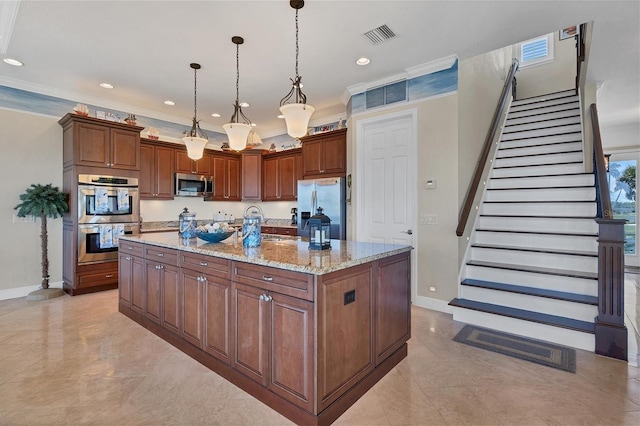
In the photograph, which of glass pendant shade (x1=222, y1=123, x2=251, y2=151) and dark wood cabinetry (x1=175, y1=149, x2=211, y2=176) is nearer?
glass pendant shade (x1=222, y1=123, x2=251, y2=151)

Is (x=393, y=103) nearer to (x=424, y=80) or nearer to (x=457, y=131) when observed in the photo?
(x=424, y=80)

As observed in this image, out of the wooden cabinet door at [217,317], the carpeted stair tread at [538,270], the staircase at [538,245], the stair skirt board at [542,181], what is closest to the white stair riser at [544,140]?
the staircase at [538,245]

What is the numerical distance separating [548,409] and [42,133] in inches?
263

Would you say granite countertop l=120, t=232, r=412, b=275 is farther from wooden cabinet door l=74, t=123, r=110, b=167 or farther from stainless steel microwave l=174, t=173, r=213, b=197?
stainless steel microwave l=174, t=173, r=213, b=197

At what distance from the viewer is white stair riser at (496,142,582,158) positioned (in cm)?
487

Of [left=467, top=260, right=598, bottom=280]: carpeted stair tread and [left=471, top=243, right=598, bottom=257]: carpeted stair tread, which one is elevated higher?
[left=471, top=243, right=598, bottom=257]: carpeted stair tread

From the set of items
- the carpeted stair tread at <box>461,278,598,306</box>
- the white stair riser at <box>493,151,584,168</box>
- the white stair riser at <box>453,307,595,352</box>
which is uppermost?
the white stair riser at <box>493,151,584,168</box>

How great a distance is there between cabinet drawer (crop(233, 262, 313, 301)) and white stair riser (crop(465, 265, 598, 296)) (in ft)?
9.20

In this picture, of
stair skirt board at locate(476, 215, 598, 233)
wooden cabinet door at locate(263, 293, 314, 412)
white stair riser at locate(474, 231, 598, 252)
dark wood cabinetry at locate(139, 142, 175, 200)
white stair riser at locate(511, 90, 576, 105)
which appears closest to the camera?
wooden cabinet door at locate(263, 293, 314, 412)

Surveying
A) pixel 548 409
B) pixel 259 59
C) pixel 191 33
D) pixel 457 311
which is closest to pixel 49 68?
pixel 191 33

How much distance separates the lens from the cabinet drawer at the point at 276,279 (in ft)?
5.88

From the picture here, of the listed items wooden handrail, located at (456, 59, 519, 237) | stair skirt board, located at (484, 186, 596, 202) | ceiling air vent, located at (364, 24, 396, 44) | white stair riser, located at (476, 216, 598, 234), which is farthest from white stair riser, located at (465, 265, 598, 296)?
ceiling air vent, located at (364, 24, 396, 44)

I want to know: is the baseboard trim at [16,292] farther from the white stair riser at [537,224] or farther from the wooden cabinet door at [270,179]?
the white stair riser at [537,224]

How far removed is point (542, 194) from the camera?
14.3ft
